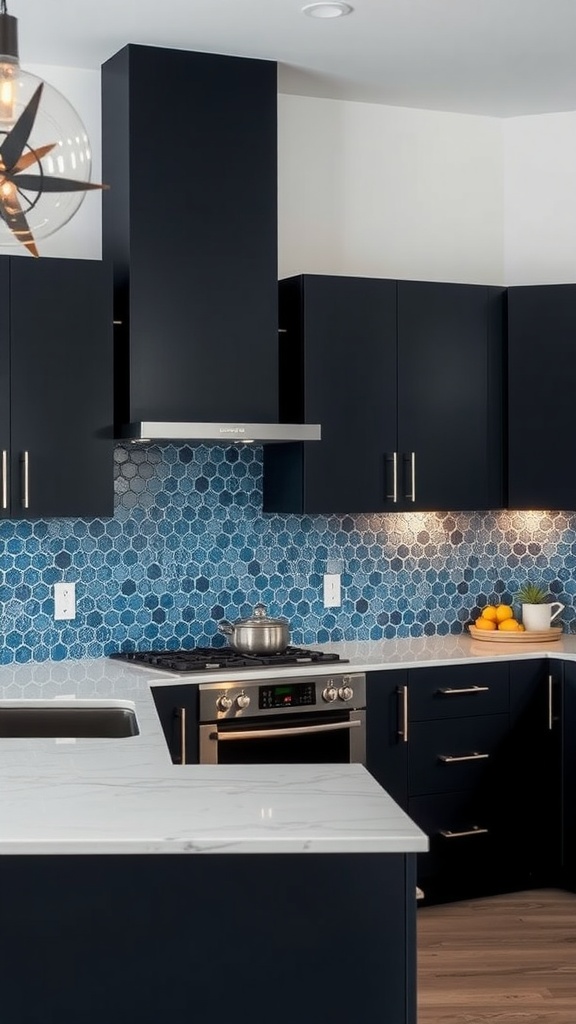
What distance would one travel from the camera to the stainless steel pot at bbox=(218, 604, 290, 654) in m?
4.66

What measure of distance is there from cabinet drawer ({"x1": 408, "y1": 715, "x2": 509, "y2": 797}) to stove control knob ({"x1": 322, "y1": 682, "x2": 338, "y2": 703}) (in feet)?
1.22

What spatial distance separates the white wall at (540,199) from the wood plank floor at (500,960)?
2.49m

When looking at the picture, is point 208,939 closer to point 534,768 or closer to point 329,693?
point 329,693

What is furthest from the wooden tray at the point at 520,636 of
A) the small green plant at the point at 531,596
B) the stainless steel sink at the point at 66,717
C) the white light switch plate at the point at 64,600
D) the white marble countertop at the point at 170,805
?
the white marble countertop at the point at 170,805

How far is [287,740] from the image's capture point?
4.51 meters

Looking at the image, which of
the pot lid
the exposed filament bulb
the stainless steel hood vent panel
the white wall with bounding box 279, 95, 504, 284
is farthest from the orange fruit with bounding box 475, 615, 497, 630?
the exposed filament bulb

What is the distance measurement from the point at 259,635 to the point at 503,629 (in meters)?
1.11

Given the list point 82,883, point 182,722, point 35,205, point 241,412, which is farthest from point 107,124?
point 82,883

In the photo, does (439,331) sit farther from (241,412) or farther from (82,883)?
(82,883)

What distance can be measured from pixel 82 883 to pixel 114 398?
2.55 m

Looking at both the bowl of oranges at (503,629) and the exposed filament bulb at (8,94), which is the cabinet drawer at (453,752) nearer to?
the bowl of oranges at (503,629)

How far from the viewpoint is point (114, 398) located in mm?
4625

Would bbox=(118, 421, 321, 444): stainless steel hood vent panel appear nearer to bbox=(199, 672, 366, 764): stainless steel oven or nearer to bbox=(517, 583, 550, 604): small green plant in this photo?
bbox=(199, 672, 366, 764): stainless steel oven

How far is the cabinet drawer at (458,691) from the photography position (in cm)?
476
